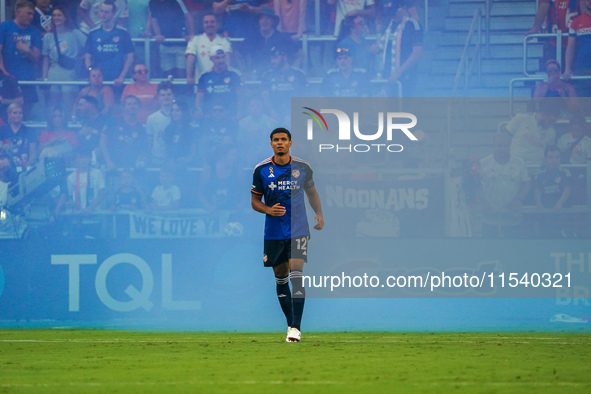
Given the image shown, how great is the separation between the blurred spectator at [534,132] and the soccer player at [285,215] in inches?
118

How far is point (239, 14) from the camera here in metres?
8.84

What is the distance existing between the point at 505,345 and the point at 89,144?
4.95m

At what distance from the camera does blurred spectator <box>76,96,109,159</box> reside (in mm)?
8789

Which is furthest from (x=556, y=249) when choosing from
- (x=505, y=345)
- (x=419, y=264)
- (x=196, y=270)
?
(x=196, y=270)

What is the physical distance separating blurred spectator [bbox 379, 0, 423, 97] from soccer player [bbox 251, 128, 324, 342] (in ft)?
7.70

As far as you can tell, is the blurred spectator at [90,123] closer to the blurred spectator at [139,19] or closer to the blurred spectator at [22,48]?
the blurred spectator at [22,48]

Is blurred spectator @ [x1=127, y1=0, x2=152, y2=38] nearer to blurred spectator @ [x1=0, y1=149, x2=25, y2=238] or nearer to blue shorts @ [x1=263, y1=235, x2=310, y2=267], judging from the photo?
blurred spectator @ [x1=0, y1=149, x2=25, y2=238]

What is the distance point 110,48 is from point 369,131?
3.04 m

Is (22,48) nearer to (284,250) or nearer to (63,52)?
(63,52)

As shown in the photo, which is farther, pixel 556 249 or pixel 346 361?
pixel 556 249

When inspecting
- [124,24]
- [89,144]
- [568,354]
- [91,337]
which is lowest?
[91,337]

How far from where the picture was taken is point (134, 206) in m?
8.77

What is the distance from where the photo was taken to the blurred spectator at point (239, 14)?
882cm

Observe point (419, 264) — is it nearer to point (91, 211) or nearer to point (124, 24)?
point (91, 211)
